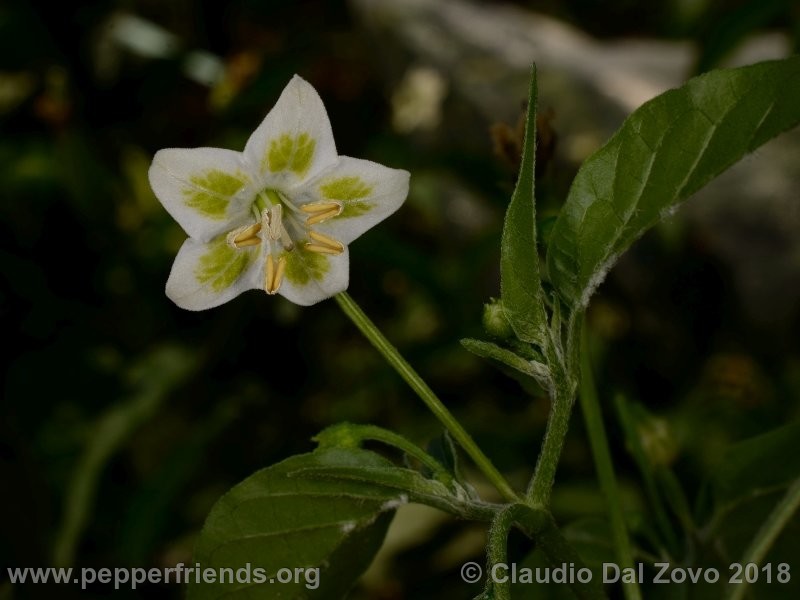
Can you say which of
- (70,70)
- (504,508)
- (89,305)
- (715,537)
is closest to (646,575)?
(715,537)

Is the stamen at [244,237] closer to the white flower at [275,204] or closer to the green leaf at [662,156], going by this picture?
the white flower at [275,204]

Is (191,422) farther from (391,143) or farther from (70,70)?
(70,70)

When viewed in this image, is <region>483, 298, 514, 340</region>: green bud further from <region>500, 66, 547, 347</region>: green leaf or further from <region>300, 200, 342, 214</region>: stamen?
<region>300, 200, 342, 214</region>: stamen

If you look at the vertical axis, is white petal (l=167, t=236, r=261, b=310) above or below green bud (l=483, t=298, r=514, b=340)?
below

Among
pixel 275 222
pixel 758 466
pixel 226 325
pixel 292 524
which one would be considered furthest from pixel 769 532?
pixel 226 325

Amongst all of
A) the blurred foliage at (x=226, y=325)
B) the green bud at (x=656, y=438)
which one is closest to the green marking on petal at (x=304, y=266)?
the green bud at (x=656, y=438)

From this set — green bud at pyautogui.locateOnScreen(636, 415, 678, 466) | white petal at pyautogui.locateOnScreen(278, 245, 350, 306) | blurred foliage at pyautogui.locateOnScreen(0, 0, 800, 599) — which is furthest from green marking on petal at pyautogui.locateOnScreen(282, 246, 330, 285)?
blurred foliage at pyautogui.locateOnScreen(0, 0, 800, 599)

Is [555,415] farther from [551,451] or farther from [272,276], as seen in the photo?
[272,276]

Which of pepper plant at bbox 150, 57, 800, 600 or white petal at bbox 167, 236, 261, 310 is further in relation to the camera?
white petal at bbox 167, 236, 261, 310
